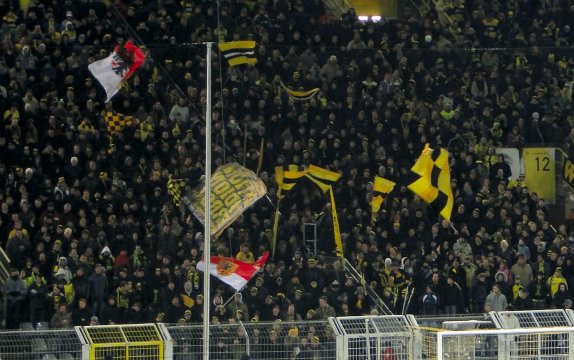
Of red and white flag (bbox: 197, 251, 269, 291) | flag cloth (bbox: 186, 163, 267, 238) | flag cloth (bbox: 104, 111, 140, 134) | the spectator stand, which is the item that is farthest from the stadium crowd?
the spectator stand

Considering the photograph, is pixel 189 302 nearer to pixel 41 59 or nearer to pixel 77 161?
pixel 77 161

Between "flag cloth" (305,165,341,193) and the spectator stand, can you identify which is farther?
"flag cloth" (305,165,341,193)

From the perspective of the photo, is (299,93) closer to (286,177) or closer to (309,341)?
(286,177)

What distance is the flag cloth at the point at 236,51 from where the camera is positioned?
3434cm

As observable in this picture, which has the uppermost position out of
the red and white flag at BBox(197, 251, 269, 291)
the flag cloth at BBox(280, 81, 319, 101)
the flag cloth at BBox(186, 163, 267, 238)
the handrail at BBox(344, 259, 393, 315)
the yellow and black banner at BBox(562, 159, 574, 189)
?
the flag cloth at BBox(280, 81, 319, 101)

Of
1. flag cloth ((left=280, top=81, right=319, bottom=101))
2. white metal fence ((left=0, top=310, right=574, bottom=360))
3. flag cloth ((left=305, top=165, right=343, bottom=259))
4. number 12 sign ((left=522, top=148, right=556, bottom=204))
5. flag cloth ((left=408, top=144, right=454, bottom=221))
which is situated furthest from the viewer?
number 12 sign ((left=522, top=148, right=556, bottom=204))

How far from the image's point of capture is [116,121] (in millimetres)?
31922

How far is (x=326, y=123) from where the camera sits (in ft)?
112

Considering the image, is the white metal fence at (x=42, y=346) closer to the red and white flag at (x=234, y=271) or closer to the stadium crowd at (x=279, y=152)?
the red and white flag at (x=234, y=271)

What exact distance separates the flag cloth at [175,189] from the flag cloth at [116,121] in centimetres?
195

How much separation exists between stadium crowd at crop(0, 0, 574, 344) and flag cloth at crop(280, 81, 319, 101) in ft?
0.64

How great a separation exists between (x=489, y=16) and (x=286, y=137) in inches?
351

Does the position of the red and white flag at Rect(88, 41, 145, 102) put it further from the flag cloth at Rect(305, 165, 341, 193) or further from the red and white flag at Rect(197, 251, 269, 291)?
the red and white flag at Rect(197, 251, 269, 291)

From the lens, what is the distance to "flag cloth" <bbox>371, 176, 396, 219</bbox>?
31422mm
